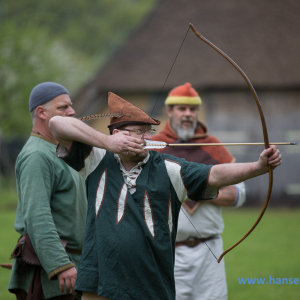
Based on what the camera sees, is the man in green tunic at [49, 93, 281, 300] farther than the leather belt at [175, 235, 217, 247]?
No

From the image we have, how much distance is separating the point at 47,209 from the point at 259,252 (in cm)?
561

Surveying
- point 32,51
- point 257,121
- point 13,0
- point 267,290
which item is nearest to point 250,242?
point 267,290

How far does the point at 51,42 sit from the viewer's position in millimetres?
20703

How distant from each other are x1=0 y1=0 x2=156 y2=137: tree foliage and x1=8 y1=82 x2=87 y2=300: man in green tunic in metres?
14.4

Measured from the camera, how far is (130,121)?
2.48 meters

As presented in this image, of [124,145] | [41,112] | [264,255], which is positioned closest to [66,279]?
[124,145]

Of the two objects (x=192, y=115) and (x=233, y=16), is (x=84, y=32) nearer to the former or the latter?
(x=233, y=16)

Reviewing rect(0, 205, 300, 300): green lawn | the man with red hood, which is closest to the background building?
rect(0, 205, 300, 300): green lawn

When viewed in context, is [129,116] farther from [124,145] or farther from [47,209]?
[47,209]

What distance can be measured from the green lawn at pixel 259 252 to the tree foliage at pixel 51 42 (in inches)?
272

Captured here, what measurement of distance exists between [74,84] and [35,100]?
20.7m

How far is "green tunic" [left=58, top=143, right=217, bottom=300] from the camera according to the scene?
2.29 meters

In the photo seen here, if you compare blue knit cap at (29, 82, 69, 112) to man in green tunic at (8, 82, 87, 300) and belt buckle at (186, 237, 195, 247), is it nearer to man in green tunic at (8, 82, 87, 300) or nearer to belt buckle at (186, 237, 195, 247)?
man in green tunic at (8, 82, 87, 300)

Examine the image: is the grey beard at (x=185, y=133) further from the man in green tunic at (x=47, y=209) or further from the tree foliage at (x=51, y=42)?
the tree foliage at (x=51, y=42)
